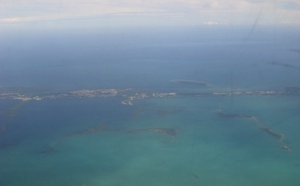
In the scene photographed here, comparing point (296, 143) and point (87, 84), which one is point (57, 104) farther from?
point (296, 143)

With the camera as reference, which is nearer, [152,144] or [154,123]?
[152,144]

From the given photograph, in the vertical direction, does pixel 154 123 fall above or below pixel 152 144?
above

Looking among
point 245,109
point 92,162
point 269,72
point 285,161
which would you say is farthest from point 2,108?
point 269,72

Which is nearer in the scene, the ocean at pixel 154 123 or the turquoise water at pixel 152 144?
the turquoise water at pixel 152 144

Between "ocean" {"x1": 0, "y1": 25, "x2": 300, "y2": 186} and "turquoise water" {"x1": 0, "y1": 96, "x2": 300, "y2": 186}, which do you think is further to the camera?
"ocean" {"x1": 0, "y1": 25, "x2": 300, "y2": 186}
